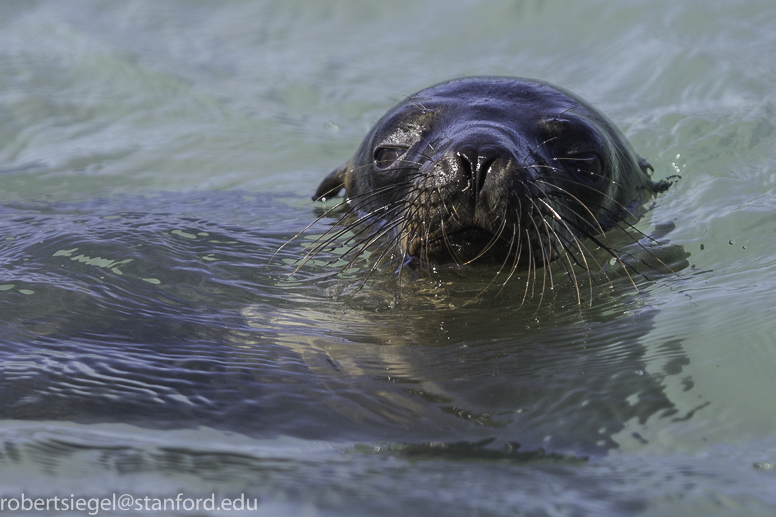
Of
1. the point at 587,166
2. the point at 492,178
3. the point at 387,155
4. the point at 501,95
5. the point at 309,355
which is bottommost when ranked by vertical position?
the point at 309,355

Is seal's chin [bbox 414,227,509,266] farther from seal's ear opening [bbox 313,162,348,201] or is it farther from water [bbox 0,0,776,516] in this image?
seal's ear opening [bbox 313,162,348,201]

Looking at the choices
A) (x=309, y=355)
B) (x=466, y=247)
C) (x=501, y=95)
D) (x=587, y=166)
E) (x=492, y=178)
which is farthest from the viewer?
(x=501, y=95)

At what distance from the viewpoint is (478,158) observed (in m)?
2.88

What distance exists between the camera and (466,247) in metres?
3.02

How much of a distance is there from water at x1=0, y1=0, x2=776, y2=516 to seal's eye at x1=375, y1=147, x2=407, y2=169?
0.50m

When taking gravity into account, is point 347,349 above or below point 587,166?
below

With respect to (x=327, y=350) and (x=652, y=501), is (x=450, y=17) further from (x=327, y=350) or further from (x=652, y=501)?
(x=652, y=501)

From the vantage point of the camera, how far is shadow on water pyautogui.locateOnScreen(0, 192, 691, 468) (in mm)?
2262

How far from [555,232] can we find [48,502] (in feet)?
5.51

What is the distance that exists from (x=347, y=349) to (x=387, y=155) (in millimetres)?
1206

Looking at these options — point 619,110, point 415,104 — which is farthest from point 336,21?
point 415,104

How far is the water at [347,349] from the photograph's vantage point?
1.96 metres

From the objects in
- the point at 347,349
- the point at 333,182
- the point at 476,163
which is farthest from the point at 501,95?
the point at 347,349

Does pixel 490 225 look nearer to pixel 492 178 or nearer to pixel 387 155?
pixel 492 178
